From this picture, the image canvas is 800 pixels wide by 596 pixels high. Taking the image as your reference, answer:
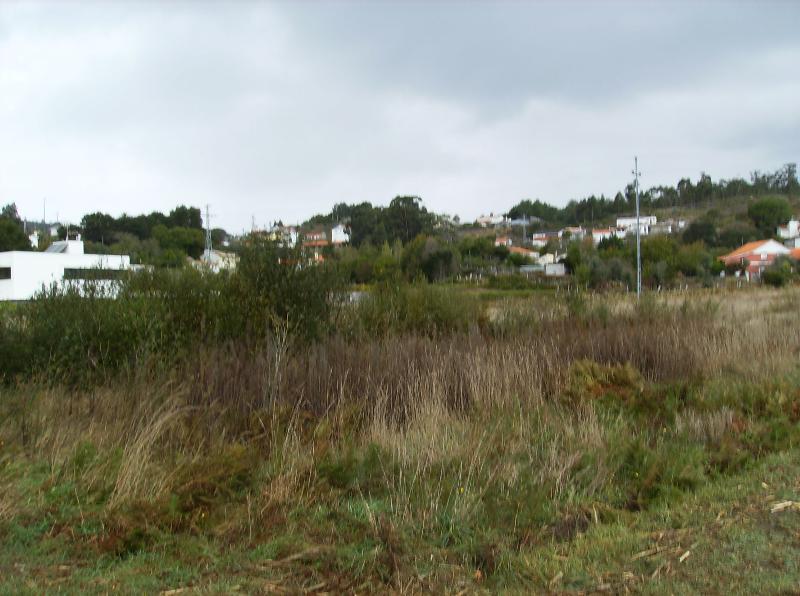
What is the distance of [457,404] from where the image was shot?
307 inches

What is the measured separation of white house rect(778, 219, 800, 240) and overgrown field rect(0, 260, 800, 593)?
3891 inches

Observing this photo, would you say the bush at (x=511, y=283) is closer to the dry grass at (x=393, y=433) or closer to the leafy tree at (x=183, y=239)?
the dry grass at (x=393, y=433)

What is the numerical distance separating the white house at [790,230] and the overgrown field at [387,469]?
98.8 meters

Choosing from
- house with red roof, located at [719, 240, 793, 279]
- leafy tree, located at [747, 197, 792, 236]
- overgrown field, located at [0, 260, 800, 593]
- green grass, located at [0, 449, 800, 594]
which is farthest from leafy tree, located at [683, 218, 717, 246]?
green grass, located at [0, 449, 800, 594]

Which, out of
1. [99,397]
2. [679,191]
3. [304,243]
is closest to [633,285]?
[304,243]

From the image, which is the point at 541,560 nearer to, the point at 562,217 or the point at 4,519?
the point at 4,519

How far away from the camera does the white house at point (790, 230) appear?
95338 millimetres

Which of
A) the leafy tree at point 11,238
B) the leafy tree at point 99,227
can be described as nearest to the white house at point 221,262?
the leafy tree at point 11,238

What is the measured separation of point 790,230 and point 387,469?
10883cm

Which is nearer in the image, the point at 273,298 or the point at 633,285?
the point at 273,298

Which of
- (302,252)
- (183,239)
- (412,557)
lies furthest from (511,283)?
(183,239)

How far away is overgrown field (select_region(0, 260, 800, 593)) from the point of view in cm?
380

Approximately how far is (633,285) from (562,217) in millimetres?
112165

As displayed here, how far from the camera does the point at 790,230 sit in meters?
97.4
